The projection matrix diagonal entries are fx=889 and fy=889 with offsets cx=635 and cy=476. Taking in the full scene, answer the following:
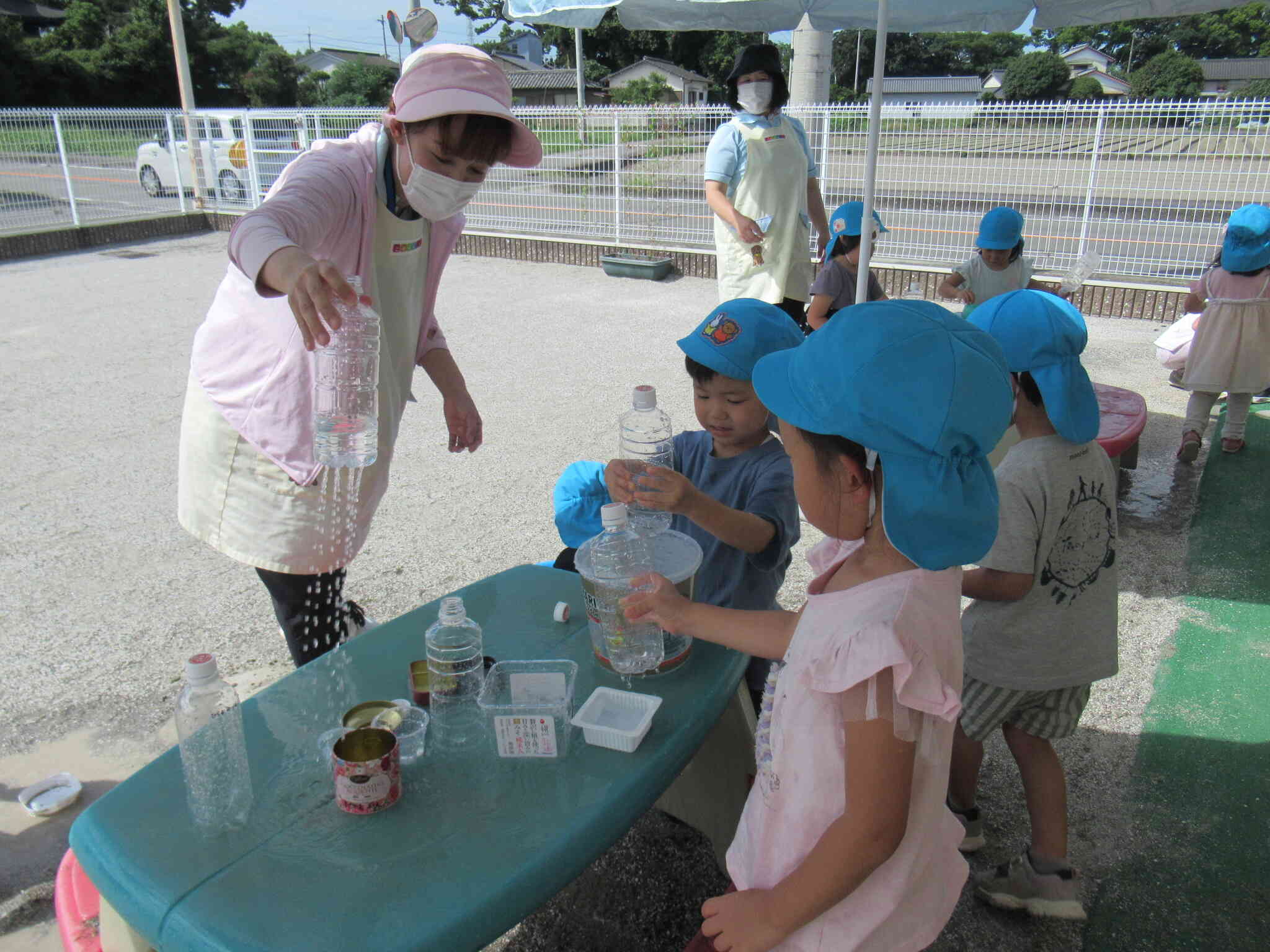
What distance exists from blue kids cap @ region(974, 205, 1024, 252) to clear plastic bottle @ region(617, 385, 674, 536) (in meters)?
2.41

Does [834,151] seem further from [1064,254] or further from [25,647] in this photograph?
[25,647]

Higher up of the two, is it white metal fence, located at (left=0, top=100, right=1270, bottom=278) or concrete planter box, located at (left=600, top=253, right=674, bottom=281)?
white metal fence, located at (left=0, top=100, right=1270, bottom=278)

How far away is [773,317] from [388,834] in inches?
62.1

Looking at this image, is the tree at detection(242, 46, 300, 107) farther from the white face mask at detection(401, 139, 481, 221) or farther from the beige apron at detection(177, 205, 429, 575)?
the white face mask at detection(401, 139, 481, 221)

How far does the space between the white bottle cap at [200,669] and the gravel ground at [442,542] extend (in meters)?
1.28

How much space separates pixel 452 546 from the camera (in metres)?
4.46

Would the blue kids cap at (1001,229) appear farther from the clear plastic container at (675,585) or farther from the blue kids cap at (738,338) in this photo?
the clear plastic container at (675,585)

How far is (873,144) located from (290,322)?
2821 millimetres

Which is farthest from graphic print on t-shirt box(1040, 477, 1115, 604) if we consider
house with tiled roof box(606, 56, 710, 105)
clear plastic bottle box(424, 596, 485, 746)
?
house with tiled roof box(606, 56, 710, 105)

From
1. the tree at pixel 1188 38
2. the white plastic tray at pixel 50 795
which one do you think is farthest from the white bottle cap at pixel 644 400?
the tree at pixel 1188 38

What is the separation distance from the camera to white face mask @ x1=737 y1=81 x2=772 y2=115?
17.4 ft

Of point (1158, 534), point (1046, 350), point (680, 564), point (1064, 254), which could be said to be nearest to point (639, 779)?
point (680, 564)

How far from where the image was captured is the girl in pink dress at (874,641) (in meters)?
1.26

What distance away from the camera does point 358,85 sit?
43938 mm
